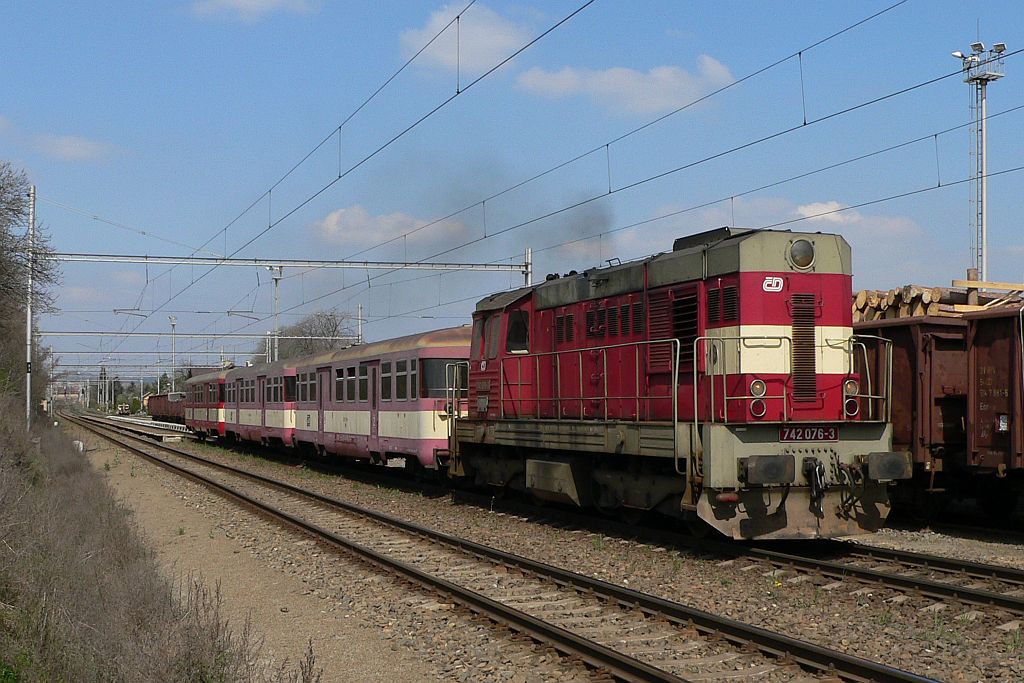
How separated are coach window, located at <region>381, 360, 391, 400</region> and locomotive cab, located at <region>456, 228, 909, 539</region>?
26.8 ft

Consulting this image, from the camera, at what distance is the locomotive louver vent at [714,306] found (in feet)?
37.7

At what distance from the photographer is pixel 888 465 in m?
10.9

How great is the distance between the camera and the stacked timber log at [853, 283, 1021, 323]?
1479cm

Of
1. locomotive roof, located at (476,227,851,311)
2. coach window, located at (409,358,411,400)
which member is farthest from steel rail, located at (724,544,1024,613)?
coach window, located at (409,358,411,400)

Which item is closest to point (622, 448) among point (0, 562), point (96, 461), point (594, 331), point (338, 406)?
point (594, 331)

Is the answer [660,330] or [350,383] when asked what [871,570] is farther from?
[350,383]

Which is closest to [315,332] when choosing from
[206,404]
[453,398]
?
[206,404]

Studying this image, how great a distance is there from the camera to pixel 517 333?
1573 centimetres

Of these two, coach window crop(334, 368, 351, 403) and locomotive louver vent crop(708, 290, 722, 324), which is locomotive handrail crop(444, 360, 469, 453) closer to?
coach window crop(334, 368, 351, 403)

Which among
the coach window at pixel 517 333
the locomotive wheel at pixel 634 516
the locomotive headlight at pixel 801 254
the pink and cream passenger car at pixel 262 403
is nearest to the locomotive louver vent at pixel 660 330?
the locomotive headlight at pixel 801 254

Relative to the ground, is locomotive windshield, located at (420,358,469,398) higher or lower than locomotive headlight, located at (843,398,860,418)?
higher

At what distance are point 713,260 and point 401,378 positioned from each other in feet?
34.4

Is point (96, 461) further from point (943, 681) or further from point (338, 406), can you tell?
point (943, 681)

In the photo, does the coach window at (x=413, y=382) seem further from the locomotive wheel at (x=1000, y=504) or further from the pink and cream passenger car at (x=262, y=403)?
the pink and cream passenger car at (x=262, y=403)
